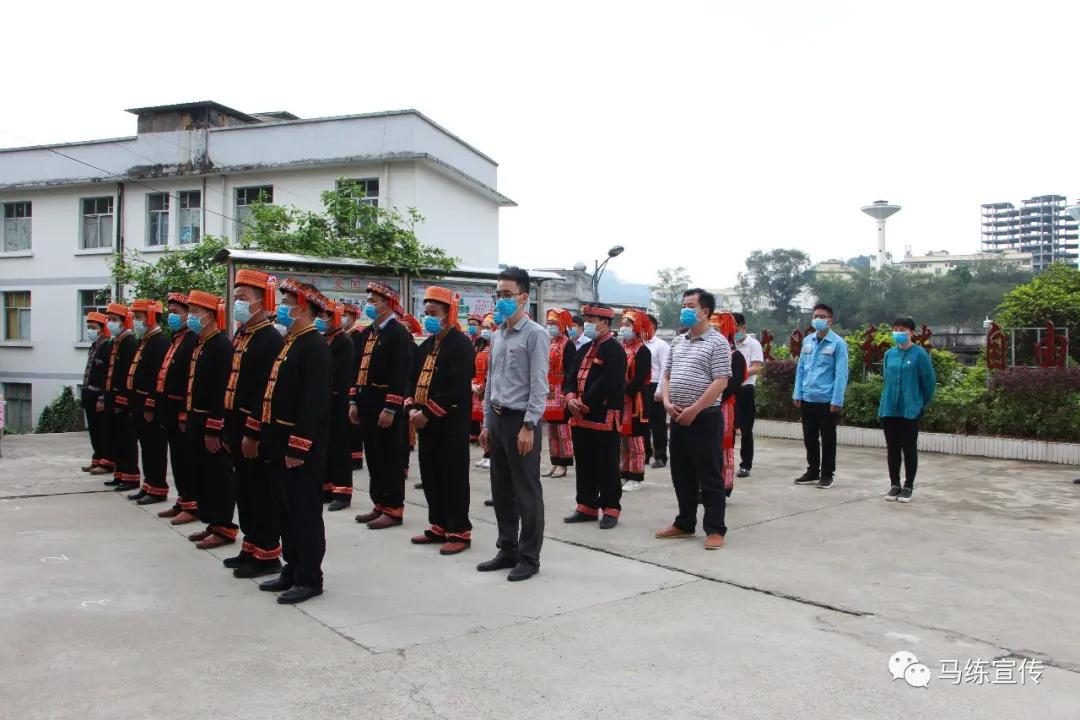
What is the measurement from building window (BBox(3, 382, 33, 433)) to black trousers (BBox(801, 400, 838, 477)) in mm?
25021

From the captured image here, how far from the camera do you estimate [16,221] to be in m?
26.3

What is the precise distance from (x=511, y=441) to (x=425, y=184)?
1708cm

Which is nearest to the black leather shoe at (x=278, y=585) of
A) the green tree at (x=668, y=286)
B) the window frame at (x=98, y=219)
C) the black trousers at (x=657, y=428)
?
the black trousers at (x=657, y=428)

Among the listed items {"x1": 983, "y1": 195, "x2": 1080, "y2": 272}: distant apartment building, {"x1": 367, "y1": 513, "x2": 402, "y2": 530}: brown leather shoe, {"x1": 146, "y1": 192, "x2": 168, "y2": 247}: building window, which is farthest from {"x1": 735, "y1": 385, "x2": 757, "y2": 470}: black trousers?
{"x1": 983, "y1": 195, "x2": 1080, "y2": 272}: distant apartment building

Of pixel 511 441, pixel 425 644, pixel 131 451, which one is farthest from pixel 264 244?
pixel 425 644

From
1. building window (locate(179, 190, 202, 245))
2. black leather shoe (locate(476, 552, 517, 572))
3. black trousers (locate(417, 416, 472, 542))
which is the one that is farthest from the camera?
building window (locate(179, 190, 202, 245))

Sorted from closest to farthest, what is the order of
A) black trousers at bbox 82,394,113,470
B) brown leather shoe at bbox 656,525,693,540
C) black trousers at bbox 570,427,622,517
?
1. brown leather shoe at bbox 656,525,693,540
2. black trousers at bbox 570,427,622,517
3. black trousers at bbox 82,394,113,470

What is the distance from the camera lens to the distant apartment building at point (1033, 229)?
150 m

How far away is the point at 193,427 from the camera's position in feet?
20.3

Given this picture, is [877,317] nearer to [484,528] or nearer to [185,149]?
[185,149]

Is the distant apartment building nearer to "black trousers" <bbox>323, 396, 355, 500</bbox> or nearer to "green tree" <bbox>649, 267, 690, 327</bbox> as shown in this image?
"green tree" <bbox>649, 267, 690, 327</bbox>

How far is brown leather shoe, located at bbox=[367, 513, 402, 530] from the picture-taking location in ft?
22.4

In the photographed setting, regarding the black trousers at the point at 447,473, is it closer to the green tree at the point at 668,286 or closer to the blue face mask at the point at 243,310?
the blue face mask at the point at 243,310

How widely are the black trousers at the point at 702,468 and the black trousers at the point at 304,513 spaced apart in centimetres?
263
